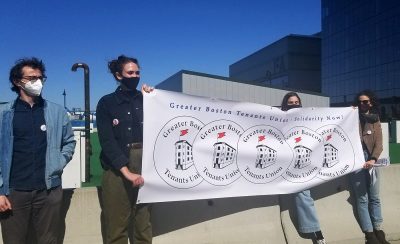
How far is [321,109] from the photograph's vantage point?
497cm

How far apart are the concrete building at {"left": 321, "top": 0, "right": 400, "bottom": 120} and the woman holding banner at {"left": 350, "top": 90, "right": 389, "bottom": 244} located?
162ft

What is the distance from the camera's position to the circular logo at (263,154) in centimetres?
452

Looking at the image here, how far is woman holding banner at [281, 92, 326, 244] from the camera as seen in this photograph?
A: 4.72m

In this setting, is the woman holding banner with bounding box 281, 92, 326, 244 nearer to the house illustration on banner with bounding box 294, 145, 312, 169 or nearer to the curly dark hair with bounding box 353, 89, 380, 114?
the house illustration on banner with bounding box 294, 145, 312, 169

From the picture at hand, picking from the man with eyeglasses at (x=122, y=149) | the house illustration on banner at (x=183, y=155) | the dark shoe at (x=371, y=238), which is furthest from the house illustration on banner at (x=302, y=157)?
the man with eyeglasses at (x=122, y=149)

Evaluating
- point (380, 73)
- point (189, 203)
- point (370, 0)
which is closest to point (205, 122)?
point (189, 203)

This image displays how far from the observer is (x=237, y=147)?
4469 mm

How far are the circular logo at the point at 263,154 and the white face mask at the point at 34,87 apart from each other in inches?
84.2

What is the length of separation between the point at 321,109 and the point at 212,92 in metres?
22.1

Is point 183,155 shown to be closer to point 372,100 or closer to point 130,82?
point 130,82

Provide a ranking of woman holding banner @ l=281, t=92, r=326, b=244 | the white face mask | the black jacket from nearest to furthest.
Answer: the white face mask < the black jacket < woman holding banner @ l=281, t=92, r=326, b=244

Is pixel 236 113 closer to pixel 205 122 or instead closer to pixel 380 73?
pixel 205 122

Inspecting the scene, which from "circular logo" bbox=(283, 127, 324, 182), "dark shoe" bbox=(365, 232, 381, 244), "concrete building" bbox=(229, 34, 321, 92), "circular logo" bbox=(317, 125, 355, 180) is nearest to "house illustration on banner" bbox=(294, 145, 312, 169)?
"circular logo" bbox=(283, 127, 324, 182)

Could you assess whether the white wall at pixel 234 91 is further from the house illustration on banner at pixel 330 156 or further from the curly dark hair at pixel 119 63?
the curly dark hair at pixel 119 63
